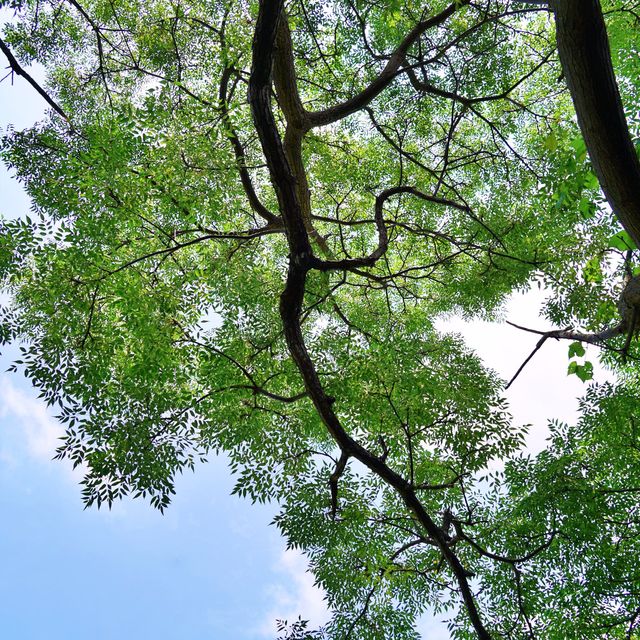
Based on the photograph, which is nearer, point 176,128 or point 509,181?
point 176,128

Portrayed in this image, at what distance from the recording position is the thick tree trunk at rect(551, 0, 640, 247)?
56.6 inches

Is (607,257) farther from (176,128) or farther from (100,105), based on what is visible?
(100,105)

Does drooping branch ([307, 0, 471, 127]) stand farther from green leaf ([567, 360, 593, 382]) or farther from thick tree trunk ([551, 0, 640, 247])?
green leaf ([567, 360, 593, 382])

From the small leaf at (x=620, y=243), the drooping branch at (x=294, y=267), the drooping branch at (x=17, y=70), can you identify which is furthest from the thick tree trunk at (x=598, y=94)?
the drooping branch at (x=17, y=70)

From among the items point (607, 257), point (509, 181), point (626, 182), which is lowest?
point (626, 182)

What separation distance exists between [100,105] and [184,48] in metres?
1.78

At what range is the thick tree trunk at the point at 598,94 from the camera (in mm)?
1438

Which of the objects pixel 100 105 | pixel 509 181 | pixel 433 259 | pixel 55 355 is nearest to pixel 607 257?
pixel 509 181

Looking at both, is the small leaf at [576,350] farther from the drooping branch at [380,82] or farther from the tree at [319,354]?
the drooping branch at [380,82]

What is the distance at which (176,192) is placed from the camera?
4.68 meters

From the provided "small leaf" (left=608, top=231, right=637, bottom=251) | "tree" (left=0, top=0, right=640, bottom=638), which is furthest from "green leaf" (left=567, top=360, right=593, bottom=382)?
"tree" (left=0, top=0, right=640, bottom=638)

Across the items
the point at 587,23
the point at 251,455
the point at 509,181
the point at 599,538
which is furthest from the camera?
the point at 509,181

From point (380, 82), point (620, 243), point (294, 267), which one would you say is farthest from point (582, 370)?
point (380, 82)

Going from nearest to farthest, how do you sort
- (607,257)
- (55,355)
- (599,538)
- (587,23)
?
(587,23) → (55,355) → (599,538) → (607,257)
